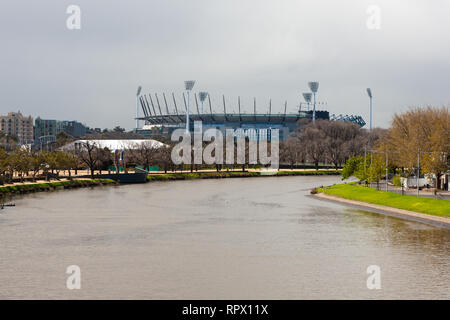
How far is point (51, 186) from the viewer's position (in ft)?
338

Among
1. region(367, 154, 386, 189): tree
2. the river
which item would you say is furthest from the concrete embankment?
region(367, 154, 386, 189): tree

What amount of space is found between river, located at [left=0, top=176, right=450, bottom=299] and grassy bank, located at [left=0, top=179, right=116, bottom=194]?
21352 mm

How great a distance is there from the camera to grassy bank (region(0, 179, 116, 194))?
91425 mm

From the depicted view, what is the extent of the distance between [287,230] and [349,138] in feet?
473

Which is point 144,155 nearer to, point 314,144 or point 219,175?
point 219,175

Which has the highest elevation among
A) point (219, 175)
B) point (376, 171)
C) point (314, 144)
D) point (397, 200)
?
point (314, 144)

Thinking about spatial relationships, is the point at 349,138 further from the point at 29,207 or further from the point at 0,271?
the point at 0,271

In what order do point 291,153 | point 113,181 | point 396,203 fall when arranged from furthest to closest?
point 291,153 < point 113,181 < point 396,203

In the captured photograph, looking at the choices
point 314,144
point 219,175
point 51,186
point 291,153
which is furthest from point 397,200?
point 314,144

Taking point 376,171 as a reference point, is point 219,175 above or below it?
below

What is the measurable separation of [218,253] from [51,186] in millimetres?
68644

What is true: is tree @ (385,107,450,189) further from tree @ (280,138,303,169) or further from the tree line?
tree @ (280,138,303,169)

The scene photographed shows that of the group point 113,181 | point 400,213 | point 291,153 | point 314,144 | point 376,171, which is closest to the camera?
point 400,213
